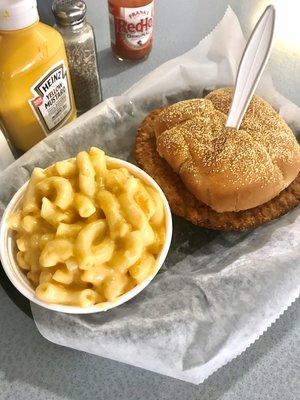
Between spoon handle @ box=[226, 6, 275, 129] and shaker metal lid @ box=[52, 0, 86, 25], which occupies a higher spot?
shaker metal lid @ box=[52, 0, 86, 25]

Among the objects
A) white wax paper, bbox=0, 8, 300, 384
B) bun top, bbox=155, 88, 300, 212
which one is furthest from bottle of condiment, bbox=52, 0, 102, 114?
bun top, bbox=155, 88, 300, 212

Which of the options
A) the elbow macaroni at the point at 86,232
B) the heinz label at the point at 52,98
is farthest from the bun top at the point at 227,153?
the heinz label at the point at 52,98

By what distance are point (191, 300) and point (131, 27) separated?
31.3 inches

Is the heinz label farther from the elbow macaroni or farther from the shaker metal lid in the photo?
the elbow macaroni

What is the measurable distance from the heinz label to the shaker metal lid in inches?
3.8

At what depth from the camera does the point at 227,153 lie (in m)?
0.92

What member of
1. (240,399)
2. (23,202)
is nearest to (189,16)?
(23,202)

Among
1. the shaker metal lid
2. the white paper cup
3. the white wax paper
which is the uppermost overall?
the shaker metal lid

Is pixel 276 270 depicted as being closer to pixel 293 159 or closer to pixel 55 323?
pixel 293 159

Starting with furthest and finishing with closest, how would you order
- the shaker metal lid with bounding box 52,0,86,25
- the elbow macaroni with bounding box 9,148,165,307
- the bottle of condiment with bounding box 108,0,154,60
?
the bottle of condiment with bounding box 108,0,154,60 < the shaker metal lid with bounding box 52,0,86,25 < the elbow macaroni with bounding box 9,148,165,307

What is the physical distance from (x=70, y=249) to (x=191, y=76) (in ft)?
2.22

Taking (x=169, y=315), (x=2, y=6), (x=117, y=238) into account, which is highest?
(x=2, y=6)

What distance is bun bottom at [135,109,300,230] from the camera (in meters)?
0.94

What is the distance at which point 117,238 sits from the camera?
764 mm
